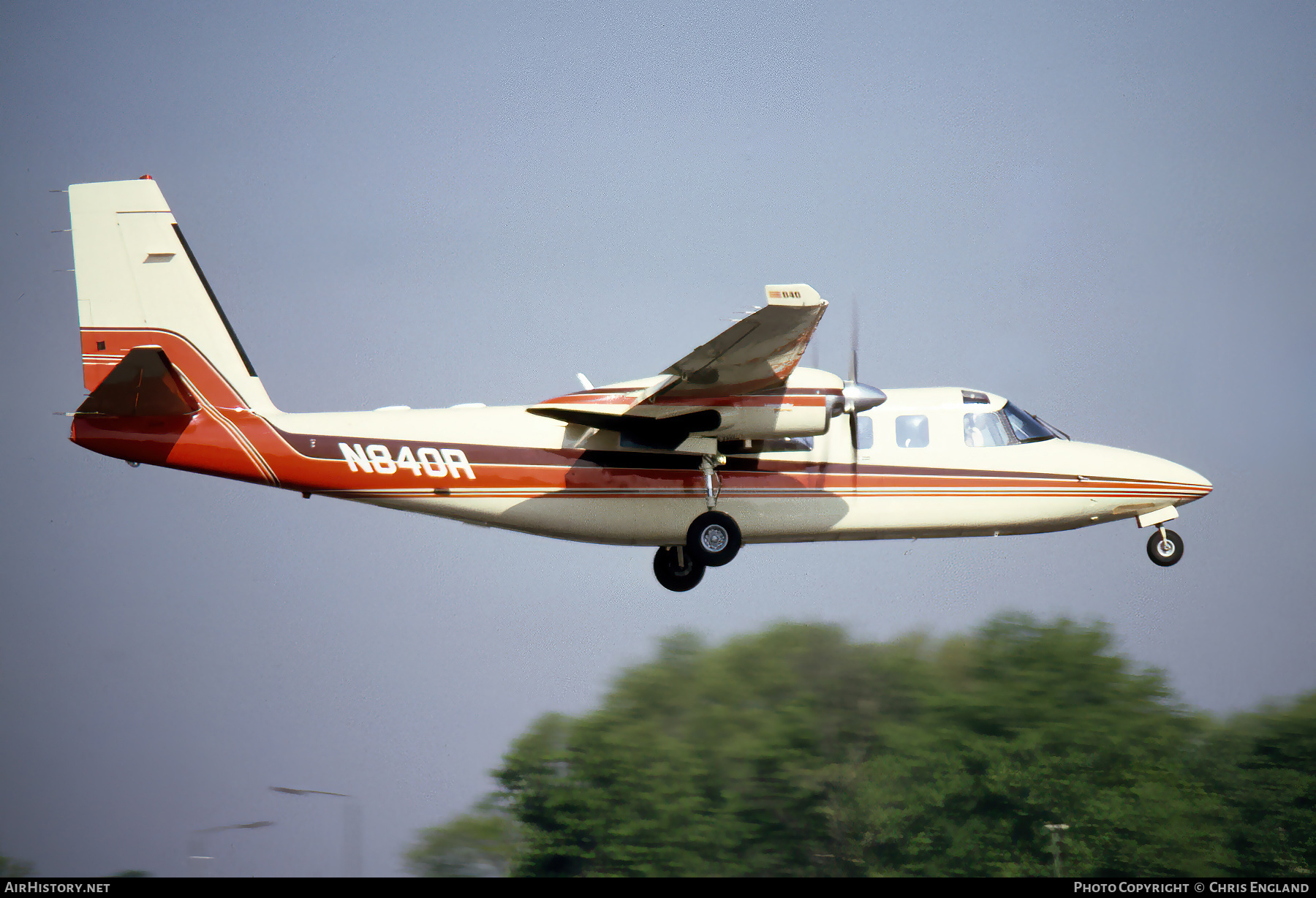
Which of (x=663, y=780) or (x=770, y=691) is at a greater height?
(x=770, y=691)

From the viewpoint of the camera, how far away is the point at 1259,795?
22.4 meters

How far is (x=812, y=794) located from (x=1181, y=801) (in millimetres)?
7443

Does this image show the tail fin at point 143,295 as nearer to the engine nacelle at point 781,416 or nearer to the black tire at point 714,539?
the black tire at point 714,539

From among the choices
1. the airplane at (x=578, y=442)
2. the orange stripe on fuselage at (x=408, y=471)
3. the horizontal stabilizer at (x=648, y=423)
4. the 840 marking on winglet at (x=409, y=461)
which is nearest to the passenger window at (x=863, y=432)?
the airplane at (x=578, y=442)

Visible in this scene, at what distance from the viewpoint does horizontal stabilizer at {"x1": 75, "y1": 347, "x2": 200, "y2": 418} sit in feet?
43.8

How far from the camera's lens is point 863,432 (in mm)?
14742

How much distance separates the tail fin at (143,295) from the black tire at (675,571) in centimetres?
582

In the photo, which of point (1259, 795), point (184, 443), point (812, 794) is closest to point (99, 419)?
point (184, 443)

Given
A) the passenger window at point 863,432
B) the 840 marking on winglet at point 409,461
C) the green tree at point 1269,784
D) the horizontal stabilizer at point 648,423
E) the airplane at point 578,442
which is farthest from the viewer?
the green tree at point 1269,784

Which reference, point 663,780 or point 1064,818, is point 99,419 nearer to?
point 663,780

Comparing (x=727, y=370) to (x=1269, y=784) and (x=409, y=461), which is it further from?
(x=1269, y=784)

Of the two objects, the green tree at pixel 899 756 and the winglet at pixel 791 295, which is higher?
the winglet at pixel 791 295

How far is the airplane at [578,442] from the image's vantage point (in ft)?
44.9
